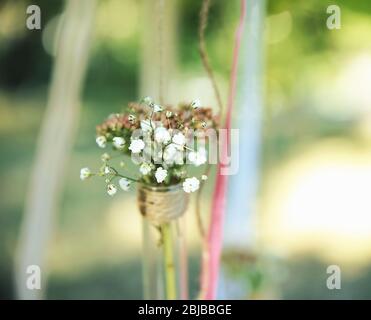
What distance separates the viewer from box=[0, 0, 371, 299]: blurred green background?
1.75 metres

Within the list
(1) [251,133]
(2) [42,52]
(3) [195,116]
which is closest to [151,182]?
(3) [195,116]

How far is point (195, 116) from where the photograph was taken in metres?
1.34

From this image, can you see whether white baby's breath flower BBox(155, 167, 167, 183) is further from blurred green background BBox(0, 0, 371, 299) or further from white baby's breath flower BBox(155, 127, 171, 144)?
blurred green background BBox(0, 0, 371, 299)

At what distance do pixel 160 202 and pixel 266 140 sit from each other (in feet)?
1.88

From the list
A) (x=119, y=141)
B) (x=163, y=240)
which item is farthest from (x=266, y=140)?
(x=119, y=141)

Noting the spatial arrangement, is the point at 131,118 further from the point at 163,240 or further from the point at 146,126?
the point at 163,240

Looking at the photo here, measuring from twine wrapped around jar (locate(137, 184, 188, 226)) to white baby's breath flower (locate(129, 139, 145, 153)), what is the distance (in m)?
0.15

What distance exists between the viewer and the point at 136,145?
1.25 metres

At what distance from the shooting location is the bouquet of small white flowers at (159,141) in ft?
4.16

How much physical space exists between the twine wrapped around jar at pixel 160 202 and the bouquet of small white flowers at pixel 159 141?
2cm

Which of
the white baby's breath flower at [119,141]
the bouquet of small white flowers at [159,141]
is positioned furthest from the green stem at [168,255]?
the white baby's breath flower at [119,141]

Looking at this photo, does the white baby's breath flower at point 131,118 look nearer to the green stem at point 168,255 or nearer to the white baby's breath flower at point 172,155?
the white baby's breath flower at point 172,155
